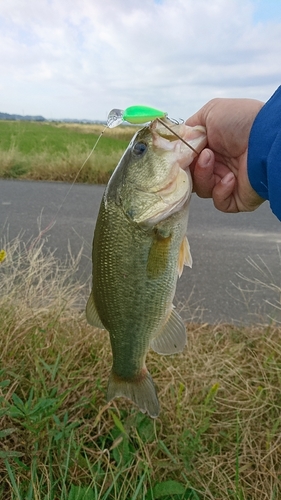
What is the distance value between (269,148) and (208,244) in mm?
4407

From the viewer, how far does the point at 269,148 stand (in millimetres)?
1911

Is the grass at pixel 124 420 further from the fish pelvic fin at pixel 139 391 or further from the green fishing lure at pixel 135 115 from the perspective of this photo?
the green fishing lure at pixel 135 115

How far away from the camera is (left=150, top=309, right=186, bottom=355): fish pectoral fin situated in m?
1.97

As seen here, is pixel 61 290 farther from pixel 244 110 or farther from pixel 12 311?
pixel 244 110

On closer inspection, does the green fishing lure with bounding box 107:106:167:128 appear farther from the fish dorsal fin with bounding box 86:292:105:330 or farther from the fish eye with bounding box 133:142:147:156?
the fish dorsal fin with bounding box 86:292:105:330

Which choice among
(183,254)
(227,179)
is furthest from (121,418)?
(227,179)

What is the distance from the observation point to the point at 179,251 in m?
1.89

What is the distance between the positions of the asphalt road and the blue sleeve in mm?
1267

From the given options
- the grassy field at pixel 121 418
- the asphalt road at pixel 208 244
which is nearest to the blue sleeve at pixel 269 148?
the grassy field at pixel 121 418

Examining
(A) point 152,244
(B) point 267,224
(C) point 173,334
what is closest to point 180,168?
(A) point 152,244

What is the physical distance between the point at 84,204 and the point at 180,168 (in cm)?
678

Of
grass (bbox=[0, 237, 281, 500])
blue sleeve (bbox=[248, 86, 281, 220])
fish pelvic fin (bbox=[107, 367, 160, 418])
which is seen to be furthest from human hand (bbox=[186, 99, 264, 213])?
grass (bbox=[0, 237, 281, 500])

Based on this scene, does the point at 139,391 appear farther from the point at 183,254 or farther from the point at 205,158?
the point at 205,158

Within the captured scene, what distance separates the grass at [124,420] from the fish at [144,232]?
0.71 meters
